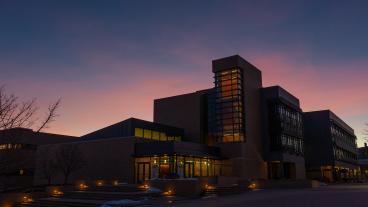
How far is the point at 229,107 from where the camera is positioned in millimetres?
55219

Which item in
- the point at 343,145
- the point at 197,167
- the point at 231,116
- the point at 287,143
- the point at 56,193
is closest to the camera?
the point at 56,193

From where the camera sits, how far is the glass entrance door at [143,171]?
4528cm

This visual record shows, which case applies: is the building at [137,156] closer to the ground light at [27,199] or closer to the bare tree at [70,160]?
the bare tree at [70,160]

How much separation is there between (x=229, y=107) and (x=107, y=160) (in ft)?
64.3

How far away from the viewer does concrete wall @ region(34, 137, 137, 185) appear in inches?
1829

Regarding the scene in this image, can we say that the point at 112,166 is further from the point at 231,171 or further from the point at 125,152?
the point at 231,171

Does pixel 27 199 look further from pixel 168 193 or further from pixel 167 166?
pixel 167 166

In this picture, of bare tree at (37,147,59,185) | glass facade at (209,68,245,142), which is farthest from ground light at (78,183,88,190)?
glass facade at (209,68,245,142)

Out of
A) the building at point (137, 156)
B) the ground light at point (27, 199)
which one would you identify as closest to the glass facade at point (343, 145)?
the building at point (137, 156)

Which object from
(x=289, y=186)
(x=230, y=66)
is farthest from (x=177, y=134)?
(x=289, y=186)

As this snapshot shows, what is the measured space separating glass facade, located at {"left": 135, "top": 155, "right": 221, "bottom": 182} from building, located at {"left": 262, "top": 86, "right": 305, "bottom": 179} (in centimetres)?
1607

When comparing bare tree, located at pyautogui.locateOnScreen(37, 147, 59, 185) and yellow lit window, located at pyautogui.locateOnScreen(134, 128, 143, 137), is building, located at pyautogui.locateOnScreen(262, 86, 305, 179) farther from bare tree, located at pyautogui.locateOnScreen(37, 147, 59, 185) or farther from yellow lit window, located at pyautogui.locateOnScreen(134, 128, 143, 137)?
bare tree, located at pyautogui.locateOnScreen(37, 147, 59, 185)

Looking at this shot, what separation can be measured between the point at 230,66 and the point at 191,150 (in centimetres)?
1594

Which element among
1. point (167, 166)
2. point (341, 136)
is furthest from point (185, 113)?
point (341, 136)
